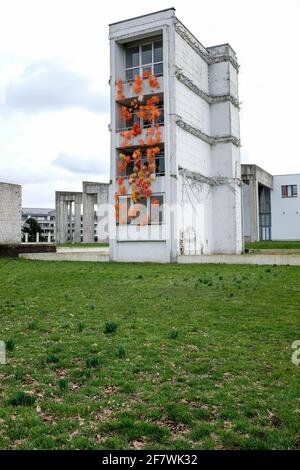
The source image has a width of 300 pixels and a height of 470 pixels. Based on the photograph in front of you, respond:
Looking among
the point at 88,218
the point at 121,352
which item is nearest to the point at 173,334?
the point at 121,352

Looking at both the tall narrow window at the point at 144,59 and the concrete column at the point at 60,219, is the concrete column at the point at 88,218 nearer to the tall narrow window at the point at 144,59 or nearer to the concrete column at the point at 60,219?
the concrete column at the point at 60,219

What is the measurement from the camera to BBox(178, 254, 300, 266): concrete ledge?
2230 cm

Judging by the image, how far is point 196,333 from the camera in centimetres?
823

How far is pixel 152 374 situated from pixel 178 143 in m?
21.8

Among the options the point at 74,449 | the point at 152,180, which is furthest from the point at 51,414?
the point at 152,180

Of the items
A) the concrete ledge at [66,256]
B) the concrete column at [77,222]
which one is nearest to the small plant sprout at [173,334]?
the concrete ledge at [66,256]

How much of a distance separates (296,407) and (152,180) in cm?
2185

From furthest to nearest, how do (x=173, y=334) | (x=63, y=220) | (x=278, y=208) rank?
(x=63, y=220), (x=278, y=208), (x=173, y=334)

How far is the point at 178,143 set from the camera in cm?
2653

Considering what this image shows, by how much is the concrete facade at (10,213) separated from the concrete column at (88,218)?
36.5 m

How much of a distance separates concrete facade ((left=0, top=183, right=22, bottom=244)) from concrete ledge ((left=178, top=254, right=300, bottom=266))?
11789 millimetres

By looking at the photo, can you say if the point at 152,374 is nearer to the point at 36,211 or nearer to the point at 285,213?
the point at 285,213

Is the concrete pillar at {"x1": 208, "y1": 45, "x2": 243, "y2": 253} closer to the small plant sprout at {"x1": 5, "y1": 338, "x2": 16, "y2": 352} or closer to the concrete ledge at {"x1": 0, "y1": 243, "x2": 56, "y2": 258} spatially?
the concrete ledge at {"x1": 0, "y1": 243, "x2": 56, "y2": 258}

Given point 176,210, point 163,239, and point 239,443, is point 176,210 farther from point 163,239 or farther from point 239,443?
point 239,443
